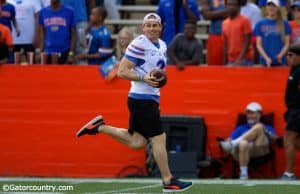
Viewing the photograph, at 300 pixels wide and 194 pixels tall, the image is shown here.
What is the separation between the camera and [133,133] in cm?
1076

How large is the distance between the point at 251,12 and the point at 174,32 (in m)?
1.30

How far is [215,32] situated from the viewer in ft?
49.8

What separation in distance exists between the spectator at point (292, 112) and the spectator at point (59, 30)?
10.9 ft

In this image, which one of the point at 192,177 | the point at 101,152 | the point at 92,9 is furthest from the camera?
the point at 92,9

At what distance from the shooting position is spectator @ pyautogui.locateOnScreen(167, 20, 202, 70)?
14266 millimetres

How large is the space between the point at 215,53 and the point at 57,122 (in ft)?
7.91

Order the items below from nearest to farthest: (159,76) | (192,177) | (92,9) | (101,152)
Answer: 1. (159,76)
2. (192,177)
3. (101,152)
4. (92,9)

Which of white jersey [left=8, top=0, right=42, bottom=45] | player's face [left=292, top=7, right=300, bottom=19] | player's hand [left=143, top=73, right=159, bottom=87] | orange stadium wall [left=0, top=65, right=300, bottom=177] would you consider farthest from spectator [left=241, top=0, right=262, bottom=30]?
player's hand [left=143, top=73, right=159, bottom=87]

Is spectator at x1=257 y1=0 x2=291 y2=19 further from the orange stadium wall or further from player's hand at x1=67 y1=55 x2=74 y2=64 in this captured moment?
player's hand at x1=67 y1=55 x2=74 y2=64

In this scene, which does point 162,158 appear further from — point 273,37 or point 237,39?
point 237,39

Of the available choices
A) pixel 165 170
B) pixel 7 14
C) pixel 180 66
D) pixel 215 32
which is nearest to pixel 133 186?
pixel 165 170

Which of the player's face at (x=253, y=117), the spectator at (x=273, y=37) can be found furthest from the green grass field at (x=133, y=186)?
the spectator at (x=273, y=37)

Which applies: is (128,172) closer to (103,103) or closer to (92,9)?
(103,103)

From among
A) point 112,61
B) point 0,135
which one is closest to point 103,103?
point 112,61
